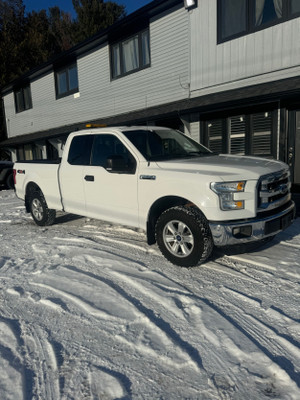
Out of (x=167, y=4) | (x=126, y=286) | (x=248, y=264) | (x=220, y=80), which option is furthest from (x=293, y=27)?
(x=126, y=286)

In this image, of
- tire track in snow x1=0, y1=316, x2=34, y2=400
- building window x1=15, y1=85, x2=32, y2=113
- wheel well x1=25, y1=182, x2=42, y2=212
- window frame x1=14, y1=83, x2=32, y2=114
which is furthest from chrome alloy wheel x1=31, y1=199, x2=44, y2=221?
building window x1=15, y1=85, x2=32, y2=113

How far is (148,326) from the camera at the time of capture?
2.77 m

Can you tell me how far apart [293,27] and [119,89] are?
7039mm

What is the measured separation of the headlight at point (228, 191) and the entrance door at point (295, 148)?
5.10 meters

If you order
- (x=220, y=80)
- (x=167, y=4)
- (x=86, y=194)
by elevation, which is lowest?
(x=86, y=194)

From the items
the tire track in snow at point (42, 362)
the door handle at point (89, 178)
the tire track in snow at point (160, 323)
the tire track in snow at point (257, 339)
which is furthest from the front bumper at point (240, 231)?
the door handle at point (89, 178)

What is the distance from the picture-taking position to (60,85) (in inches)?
626

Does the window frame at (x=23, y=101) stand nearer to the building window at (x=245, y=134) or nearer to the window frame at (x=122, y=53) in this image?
the window frame at (x=122, y=53)

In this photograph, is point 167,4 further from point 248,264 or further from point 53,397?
point 53,397

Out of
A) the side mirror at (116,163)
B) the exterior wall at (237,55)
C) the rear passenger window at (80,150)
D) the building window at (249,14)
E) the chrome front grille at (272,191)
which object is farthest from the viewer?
the exterior wall at (237,55)

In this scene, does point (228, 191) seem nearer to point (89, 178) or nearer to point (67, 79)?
point (89, 178)

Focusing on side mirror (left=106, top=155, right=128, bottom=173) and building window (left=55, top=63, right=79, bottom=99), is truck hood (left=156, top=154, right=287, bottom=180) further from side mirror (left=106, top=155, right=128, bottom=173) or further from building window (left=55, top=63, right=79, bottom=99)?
building window (left=55, top=63, right=79, bottom=99)

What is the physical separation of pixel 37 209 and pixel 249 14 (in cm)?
749

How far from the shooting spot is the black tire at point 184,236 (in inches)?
149
